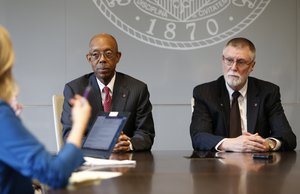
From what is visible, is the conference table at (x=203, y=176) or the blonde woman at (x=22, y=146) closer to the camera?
the blonde woman at (x=22, y=146)

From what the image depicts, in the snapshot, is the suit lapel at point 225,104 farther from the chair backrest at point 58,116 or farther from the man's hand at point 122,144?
the chair backrest at point 58,116

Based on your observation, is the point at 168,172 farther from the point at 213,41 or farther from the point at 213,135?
the point at 213,41

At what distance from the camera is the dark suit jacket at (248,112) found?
341 cm

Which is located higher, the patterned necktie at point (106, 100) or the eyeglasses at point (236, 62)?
the eyeglasses at point (236, 62)

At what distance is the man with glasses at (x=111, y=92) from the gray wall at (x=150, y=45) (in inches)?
49.1

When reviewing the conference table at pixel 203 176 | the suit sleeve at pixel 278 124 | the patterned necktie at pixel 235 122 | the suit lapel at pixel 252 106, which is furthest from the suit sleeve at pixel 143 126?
the suit sleeve at pixel 278 124

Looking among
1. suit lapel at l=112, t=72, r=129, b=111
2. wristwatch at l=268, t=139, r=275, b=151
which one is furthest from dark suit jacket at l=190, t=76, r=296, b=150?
suit lapel at l=112, t=72, r=129, b=111

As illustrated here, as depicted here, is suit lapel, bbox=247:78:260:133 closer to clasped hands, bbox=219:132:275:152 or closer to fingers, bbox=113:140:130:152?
clasped hands, bbox=219:132:275:152

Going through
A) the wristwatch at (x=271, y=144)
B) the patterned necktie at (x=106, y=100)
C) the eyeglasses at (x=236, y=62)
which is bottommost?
the wristwatch at (x=271, y=144)

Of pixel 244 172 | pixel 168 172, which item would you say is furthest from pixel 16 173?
pixel 244 172

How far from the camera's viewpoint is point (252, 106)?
11.4 ft

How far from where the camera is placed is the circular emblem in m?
4.73

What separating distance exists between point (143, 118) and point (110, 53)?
50cm

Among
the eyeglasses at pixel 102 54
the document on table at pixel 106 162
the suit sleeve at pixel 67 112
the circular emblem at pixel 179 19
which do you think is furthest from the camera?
the circular emblem at pixel 179 19
